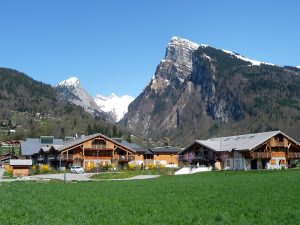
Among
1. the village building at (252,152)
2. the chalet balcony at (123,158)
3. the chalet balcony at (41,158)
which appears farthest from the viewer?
the chalet balcony at (41,158)

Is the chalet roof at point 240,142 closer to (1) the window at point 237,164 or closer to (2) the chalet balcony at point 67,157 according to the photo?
(1) the window at point 237,164

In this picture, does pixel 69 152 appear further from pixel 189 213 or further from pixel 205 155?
pixel 189 213

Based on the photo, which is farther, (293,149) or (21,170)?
(293,149)

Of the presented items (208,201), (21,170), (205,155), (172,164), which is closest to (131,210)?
(208,201)

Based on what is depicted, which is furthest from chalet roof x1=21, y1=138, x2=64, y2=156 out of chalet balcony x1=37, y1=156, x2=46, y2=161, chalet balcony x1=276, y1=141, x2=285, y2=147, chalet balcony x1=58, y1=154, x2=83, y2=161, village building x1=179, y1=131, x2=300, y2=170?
chalet balcony x1=276, y1=141, x2=285, y2=147

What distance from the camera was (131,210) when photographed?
21188 mm

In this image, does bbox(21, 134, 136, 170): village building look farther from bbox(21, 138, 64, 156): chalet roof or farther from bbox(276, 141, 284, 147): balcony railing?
bbox(276, 141, 284, 147): balcony railing

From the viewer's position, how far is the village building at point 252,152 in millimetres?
82125

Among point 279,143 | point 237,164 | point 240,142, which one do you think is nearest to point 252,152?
point 237,164

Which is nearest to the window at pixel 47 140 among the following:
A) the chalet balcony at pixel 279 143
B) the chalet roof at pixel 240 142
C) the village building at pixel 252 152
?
the village building at pixel 252 152

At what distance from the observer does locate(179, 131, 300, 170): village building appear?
Result: 82.1 metres

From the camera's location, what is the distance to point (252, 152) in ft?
267

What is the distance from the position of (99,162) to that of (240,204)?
77437 mm

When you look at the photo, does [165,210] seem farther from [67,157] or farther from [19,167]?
[67,157]
